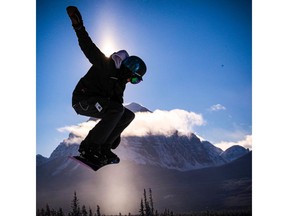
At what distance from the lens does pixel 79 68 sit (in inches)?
268

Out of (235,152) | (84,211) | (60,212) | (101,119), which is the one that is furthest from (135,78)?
(84,211)

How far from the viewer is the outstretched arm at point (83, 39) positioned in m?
3.47

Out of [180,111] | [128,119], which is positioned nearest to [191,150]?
[180,111]

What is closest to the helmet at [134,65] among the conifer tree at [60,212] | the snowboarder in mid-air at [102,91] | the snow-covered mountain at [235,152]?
the snowboarder in mid-air at [102,91]

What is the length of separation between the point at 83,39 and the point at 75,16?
213mm

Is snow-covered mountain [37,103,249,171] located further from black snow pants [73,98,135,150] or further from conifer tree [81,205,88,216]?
black snow pants [73,98,135,150]

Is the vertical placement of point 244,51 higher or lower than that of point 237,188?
higher

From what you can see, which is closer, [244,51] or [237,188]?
[244,51]

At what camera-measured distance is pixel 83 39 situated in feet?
11.7

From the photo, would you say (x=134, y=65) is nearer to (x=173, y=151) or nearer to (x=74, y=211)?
(x=74, y=211)
